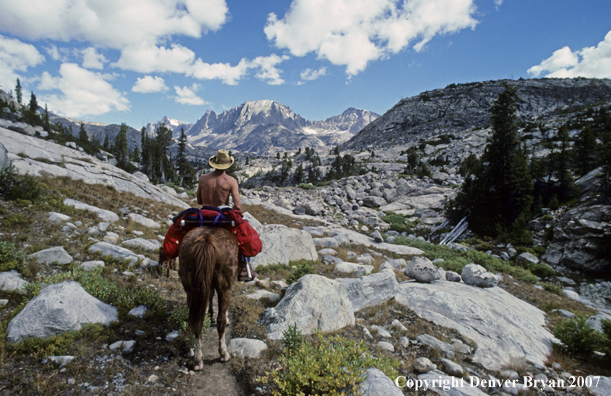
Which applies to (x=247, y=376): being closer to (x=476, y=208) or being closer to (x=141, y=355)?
(x=141, y=355)

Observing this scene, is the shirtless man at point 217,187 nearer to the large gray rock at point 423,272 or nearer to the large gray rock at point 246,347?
the large gray rock at point 246,347

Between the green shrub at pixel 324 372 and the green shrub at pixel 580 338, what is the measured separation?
17.6 ft

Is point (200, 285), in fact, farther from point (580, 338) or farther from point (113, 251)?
point (580, 338)

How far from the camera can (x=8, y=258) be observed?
5.62m

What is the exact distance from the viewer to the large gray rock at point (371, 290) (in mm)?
7176

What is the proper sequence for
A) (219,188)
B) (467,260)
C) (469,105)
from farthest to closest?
(469,105) → (467,260) → (219,188)

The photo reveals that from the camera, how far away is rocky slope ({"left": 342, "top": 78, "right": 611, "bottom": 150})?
11125 cm

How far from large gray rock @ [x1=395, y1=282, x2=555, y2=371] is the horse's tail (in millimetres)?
5566

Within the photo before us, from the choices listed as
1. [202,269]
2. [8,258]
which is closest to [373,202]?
[202,269]

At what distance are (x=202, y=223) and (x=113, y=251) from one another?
4.88 meters

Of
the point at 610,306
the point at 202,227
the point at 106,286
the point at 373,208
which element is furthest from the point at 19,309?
the point at 373,208

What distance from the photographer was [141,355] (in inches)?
167

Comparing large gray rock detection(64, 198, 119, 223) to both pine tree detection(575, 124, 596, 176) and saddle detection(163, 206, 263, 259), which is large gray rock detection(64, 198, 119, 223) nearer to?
saddle detection(163, 206, 263, 259)

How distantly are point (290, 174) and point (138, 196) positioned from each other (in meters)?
66.0
